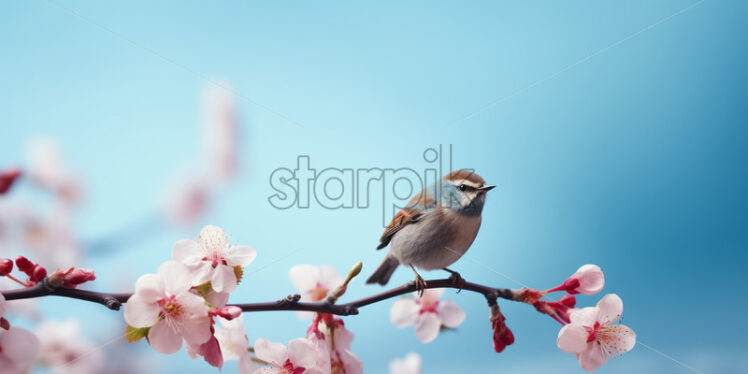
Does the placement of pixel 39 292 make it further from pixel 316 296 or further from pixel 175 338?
pixel 316 296

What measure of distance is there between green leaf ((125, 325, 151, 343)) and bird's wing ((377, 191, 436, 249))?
1.51 ft

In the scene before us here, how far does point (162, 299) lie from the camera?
1.87 feet

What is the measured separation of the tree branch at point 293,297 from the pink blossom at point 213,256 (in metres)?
0.04

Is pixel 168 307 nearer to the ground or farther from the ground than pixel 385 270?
farther from the ground

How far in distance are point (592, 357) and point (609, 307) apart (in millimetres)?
70

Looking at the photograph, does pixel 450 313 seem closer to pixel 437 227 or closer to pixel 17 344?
Answer: pixel 437 227

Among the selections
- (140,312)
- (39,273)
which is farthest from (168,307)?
(39,273)

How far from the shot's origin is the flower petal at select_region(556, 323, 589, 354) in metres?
0.65

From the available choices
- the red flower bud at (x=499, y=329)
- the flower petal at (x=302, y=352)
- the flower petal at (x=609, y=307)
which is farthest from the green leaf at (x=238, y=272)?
the flower petal at (x=609, y=307)

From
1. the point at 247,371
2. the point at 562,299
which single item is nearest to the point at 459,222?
the point at 562,299

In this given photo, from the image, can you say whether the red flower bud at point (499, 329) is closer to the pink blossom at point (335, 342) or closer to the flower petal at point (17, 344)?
the pink blossom at point (335, 342)

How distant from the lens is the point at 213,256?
0.60m

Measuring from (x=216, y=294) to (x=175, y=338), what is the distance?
6 cm

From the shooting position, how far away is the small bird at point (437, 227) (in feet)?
2.87
